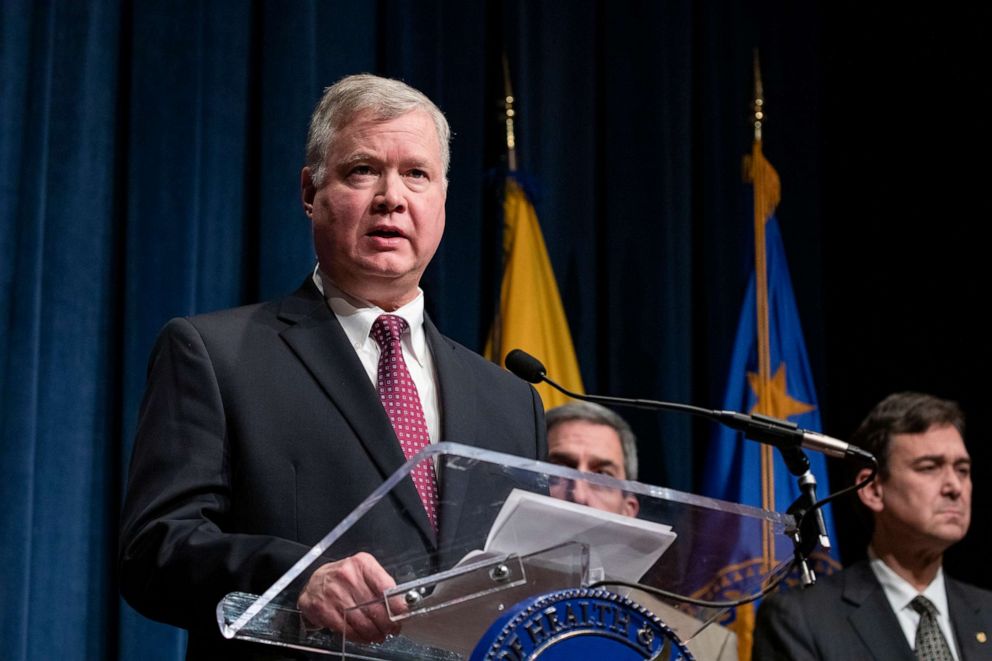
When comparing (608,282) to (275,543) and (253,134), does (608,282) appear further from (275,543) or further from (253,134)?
(275,543)

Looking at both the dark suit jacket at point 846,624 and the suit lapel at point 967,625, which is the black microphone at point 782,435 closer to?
the dark suit jacket at point 846,624

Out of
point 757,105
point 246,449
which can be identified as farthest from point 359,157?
point 757,105

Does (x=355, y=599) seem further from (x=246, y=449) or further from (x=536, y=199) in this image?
(x=536, y=199)

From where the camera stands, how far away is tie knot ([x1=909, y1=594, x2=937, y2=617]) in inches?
141

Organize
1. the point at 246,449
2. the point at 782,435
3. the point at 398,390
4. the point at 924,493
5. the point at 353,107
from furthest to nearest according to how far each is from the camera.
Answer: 1. the point at 924,493
2. the point at 353,107
3. the point at 398,390
4. the point at 246,449
5. the point at 782,435

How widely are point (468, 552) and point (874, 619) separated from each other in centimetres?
259

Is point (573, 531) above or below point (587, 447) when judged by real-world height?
above

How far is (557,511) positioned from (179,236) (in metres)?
2.24

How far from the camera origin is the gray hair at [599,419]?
3.53 m

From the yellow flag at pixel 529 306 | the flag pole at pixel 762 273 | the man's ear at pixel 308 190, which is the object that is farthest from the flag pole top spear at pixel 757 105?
the man's ear at pixel 308 190

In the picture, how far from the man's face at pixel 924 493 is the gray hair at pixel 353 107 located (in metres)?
2.22

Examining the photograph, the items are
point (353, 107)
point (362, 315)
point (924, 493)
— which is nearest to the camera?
point (362, 315)

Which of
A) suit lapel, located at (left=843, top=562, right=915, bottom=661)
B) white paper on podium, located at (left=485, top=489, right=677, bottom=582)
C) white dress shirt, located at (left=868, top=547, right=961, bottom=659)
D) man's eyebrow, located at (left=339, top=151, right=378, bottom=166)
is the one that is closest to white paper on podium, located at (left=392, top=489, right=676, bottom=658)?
white paper on podium, located at (left=485, top=489, right=677, bottom=582)

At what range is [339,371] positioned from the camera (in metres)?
1.74
